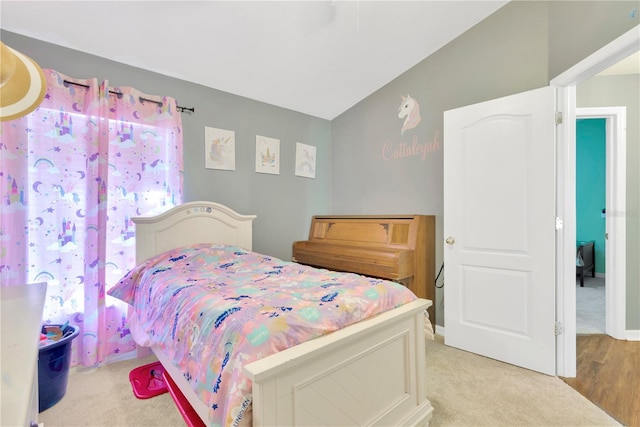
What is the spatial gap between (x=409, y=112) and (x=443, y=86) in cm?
40

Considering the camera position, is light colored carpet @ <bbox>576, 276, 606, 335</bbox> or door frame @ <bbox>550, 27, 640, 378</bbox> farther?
light colored carpet @ <bbox>576, 276, 606, 335</bbox>

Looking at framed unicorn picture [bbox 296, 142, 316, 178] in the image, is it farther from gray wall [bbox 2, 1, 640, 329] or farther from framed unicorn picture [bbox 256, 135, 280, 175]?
framed unicorn picture [bbox 256, 135, 280, 175]

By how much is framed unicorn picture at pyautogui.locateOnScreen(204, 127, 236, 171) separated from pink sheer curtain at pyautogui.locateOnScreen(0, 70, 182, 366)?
403 mm

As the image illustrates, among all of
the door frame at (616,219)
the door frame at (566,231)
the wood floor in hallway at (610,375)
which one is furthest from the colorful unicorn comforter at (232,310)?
the door frame at (616,219)

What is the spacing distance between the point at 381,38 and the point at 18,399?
3.00 m

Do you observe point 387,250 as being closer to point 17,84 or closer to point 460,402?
point 460,402

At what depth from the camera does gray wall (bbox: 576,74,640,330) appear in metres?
2.65

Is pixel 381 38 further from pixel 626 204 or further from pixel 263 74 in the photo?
pixel 626 204

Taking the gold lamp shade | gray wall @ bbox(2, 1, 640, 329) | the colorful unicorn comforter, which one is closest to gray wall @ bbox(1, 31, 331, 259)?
gray wall @ bbox(2, 1, 640, 329)

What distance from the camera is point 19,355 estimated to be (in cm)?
67

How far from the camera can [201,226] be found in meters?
2.77

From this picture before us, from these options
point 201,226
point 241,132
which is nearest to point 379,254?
point 201,226

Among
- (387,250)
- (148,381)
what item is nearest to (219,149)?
(387,250)

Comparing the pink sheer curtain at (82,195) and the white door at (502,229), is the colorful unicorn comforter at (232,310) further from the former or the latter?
the white door at (502,229)
